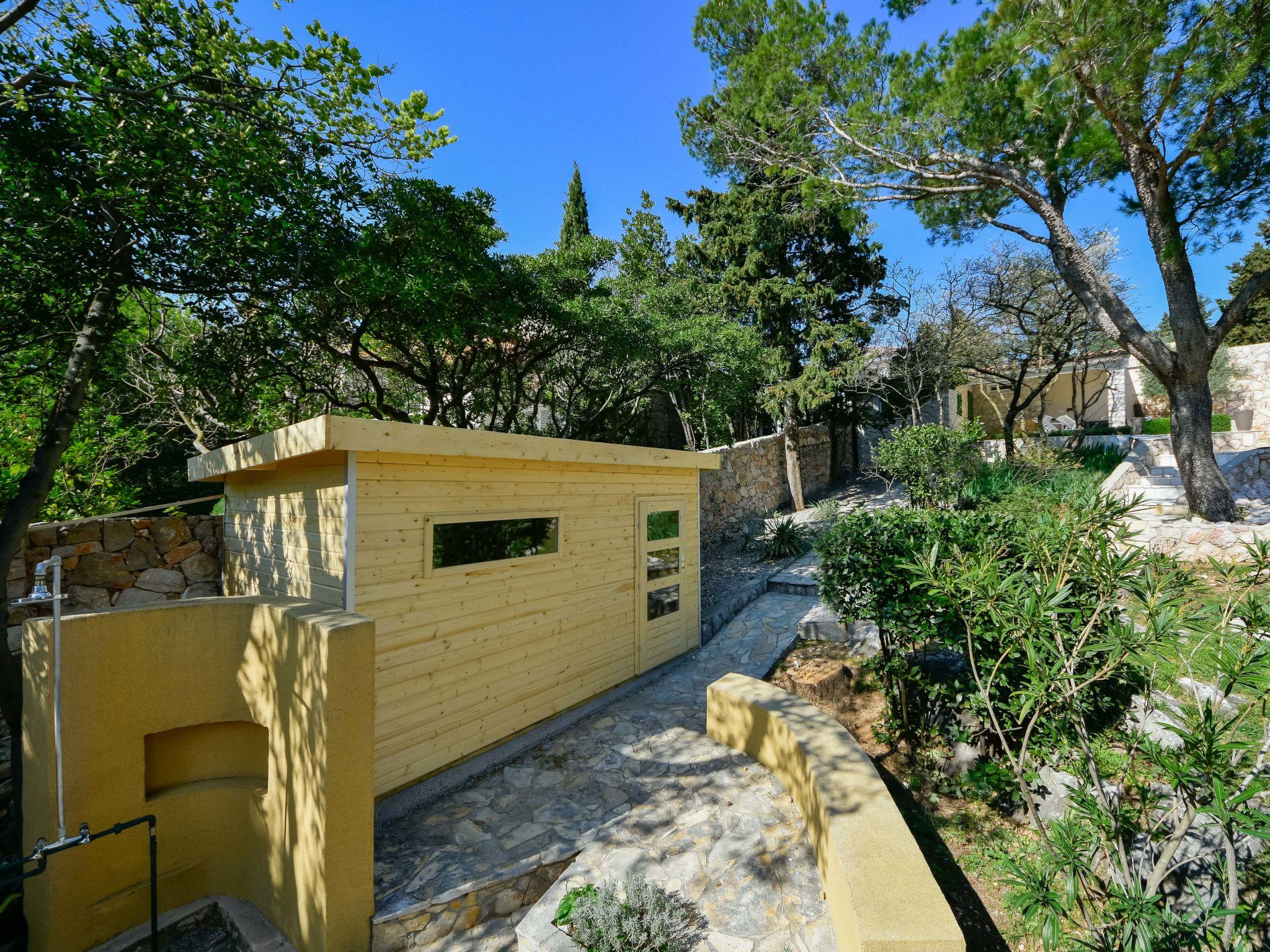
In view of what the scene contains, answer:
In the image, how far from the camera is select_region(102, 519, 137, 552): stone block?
5.57 meters

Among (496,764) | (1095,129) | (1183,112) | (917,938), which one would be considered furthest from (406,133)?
(1183,112)

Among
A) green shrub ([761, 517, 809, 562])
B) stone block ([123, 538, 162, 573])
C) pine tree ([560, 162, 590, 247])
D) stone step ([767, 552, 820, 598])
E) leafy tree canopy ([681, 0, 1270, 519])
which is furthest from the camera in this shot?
pine tree ([560, 162, 590, 247])

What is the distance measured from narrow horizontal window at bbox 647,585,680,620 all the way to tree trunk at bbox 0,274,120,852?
5454 mm

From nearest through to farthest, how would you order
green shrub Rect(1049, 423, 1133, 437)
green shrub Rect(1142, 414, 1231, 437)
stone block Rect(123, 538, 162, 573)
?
stone block Rect(123, 538, 162, 573) → green shrub Rect(1049, 423, 1133, 437) → green shrub Rect(1142, 414, 1231, 437)

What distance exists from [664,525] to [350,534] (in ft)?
12.9

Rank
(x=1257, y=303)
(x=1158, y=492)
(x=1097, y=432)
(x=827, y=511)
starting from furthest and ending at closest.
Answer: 1. (x=1257, y=303)
2. (x=1097, y=432)
3. (x=827, y=511)
4. (x=1158, y=492)

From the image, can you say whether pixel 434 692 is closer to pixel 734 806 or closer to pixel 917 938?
pixel 734 806

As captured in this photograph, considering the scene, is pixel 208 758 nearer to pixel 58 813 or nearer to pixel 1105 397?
pixel 58 813

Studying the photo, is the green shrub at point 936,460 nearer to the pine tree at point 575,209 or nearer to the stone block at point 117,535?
the stone block at point 117,535

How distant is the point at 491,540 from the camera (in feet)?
15.4

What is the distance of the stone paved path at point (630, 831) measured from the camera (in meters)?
3.07

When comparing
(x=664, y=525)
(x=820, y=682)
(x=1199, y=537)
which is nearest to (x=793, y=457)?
(x=1199, y=537)

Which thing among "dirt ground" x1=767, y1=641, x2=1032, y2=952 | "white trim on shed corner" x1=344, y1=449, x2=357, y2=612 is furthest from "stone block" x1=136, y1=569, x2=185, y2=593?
"dirt ground" x1=767, y1=641, x2=1032, y2=952

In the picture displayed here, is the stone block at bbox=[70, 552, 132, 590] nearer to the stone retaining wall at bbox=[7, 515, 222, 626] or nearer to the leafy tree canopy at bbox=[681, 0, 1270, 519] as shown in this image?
the stone retaining wall at bbox=[7, 515, 222, 626]
